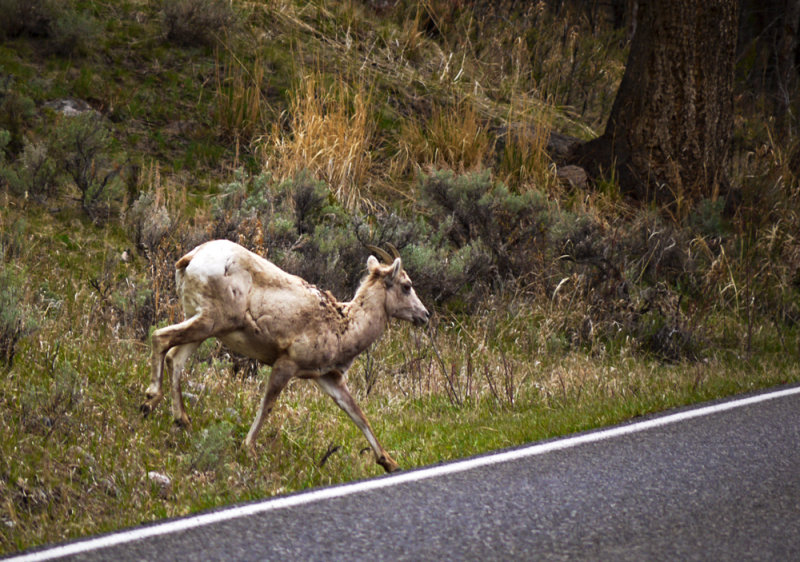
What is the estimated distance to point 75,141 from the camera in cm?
1149

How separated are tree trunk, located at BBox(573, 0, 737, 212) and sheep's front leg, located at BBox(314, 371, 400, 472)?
8.76m

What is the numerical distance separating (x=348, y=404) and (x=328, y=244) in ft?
14.3

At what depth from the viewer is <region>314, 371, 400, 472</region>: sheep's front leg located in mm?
5727

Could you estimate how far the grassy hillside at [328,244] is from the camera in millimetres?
6121

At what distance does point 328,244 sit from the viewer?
9961 millimetres

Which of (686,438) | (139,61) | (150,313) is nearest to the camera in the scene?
(686,438)

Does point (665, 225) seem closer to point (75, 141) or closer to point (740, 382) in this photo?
point (740, 382)

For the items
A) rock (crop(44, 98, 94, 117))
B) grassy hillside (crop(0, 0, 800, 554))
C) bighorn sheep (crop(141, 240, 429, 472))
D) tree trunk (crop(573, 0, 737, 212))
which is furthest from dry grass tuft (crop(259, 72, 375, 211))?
bighorn sheep (crop(141, 240, 429, 472))

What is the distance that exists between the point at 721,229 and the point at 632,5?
13.6 metres

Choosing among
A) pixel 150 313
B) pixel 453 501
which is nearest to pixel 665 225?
pixel 150 313

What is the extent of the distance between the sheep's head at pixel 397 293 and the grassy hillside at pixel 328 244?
3.11 ft

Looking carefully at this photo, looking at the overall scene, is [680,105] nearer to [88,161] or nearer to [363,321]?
[88,161]

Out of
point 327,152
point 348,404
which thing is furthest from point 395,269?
Answer: point 327,152

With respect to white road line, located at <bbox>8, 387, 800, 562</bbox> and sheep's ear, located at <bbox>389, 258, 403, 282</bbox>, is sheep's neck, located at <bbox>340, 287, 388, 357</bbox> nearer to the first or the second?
sheep's ear, located at <bbox>389, 258, 403, 282</bbox>
